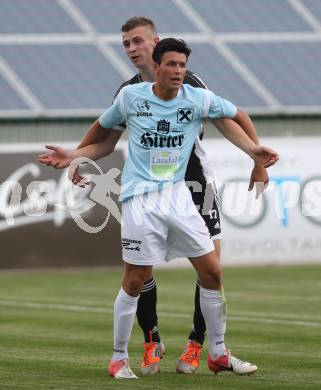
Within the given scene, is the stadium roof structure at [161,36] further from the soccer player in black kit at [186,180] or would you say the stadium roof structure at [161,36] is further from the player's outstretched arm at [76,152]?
the player's outstretched arm at [76,152]

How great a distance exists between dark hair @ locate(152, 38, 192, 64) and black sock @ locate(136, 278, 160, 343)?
199 centimetres

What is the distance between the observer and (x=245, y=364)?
9375mm

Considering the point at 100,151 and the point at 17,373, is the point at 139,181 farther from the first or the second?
the point at 17,373

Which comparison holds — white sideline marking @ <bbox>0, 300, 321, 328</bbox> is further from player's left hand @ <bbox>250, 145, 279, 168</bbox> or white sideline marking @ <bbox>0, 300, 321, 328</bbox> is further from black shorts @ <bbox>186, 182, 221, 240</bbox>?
player's left hand @ <bbox>250, 145, 279, 168</bbox>

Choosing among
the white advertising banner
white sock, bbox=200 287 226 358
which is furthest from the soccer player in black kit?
the white advertising banner

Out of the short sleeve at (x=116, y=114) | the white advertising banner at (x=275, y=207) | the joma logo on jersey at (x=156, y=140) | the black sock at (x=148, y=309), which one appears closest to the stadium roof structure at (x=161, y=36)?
the white advertising banner at (x=275, y=207)

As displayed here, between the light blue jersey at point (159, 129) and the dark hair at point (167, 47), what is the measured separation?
1.04 ft

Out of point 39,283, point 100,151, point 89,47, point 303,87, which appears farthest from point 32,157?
point 100,151

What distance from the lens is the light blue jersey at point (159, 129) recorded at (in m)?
9.20

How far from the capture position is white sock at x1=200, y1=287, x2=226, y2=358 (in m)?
9.51

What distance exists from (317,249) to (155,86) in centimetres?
1469

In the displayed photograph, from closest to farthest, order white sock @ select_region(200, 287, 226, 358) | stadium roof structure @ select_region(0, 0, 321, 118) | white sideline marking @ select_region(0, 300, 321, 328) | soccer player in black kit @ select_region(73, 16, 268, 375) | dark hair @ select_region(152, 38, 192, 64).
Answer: dark hair @ select_region(152, 38, 192, 64)
white sock @ select_region(200, 287, 226, 358)
soccer player in black kit @ select_region(73, 16, 268, 375)
white sideline marking @ select_region(0, 300, 321, 328)
stadium roof structure @ select_region(0, 0, 321, 118)

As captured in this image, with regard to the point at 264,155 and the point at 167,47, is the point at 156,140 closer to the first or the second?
the point at 167,47

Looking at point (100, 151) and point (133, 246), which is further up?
point (100, 151)
